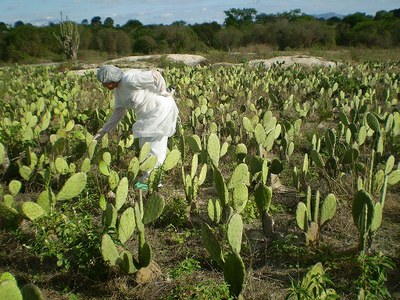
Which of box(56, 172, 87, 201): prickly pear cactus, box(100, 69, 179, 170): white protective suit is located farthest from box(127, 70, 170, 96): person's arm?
box(56, 172, 87, 201): prickly pear cactus

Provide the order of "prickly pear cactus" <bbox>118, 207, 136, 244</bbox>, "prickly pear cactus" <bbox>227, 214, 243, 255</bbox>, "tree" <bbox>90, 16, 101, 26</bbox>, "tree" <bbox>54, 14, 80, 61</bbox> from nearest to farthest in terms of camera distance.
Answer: "prickly pear cactus" <bbox>227, 214, 243, 255</bbox>, "prickly pear cactus" <bbox>118, 207, 136, 244</bbox>, "tree" <bbox>54, 14, 80, 61</bbox>, "tree" <bbox>90, 16, 101, 26</bbox>

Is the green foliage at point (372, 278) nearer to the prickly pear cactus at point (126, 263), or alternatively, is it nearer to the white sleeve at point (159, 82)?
the prickly pear cactus at point (126, 263)

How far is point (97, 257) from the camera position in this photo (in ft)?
7.41

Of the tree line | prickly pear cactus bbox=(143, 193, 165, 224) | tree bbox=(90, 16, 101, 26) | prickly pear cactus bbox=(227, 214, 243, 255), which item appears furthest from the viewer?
tree bbox=(90, 16, 101, 26)

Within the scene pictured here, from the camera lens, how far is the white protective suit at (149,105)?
3430mm

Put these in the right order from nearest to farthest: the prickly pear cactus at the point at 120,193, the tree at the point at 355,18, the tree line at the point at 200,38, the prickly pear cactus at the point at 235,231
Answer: the prickly pear cactus at the point at 235,231 < the prickly pear cactus at the point at 120,193 < the tree line at the point at 200,38 < the tree at the point at 355,18

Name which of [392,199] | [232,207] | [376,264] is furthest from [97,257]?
[392,199]

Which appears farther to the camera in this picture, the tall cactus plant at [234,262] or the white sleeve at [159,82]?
the white sleeve at [159,82]

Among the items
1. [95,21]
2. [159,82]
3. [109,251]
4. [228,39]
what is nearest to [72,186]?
[109,251]

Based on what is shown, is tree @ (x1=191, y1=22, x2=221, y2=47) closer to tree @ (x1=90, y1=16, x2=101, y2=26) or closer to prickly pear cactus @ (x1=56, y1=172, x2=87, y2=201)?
tree @ (x1=90, y1=16, x2=101, y2=26)

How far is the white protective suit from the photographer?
343 cm

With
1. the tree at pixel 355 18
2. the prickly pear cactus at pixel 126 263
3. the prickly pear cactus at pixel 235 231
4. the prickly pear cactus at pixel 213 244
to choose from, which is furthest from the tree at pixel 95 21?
the prickly pear cactus at pixel 235 231

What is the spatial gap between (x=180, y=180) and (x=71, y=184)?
131 centimetres

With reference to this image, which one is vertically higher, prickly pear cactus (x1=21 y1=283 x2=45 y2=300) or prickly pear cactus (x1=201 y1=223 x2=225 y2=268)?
prickly pear cactus (x1=21 y1=283 x2=45 y2=300)
